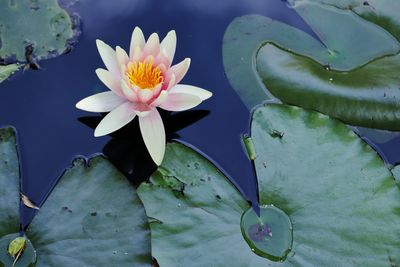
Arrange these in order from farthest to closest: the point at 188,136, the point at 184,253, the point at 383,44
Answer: the point at 383,44 → the point at 188,136 → the point at 184,253

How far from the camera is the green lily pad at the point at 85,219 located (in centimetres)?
152

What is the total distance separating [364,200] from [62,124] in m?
1.06

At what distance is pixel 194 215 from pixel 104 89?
612mm

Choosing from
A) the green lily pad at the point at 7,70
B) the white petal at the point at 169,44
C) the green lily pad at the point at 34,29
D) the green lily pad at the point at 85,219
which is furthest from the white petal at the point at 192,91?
the green lily pad at the point at 7,70

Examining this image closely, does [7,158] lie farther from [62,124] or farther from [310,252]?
[310,252]

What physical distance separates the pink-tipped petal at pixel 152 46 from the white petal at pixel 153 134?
7.6 inches

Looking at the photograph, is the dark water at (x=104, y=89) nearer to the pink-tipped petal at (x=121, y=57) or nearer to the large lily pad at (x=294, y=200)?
the large lily pad at (x=294, y=200)

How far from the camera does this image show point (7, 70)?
1.87m

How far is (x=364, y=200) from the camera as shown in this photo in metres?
1.63

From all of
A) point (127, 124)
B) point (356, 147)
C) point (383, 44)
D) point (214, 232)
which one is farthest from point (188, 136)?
point (383, 44)

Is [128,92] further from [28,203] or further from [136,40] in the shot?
[28,203]

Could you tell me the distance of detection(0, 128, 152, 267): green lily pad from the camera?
1.52 m

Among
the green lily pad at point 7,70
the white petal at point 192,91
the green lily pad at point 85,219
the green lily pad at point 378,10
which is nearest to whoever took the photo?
the green lily pad at point 85,219

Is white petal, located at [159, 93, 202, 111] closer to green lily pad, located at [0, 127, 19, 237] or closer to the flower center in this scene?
the flower center
